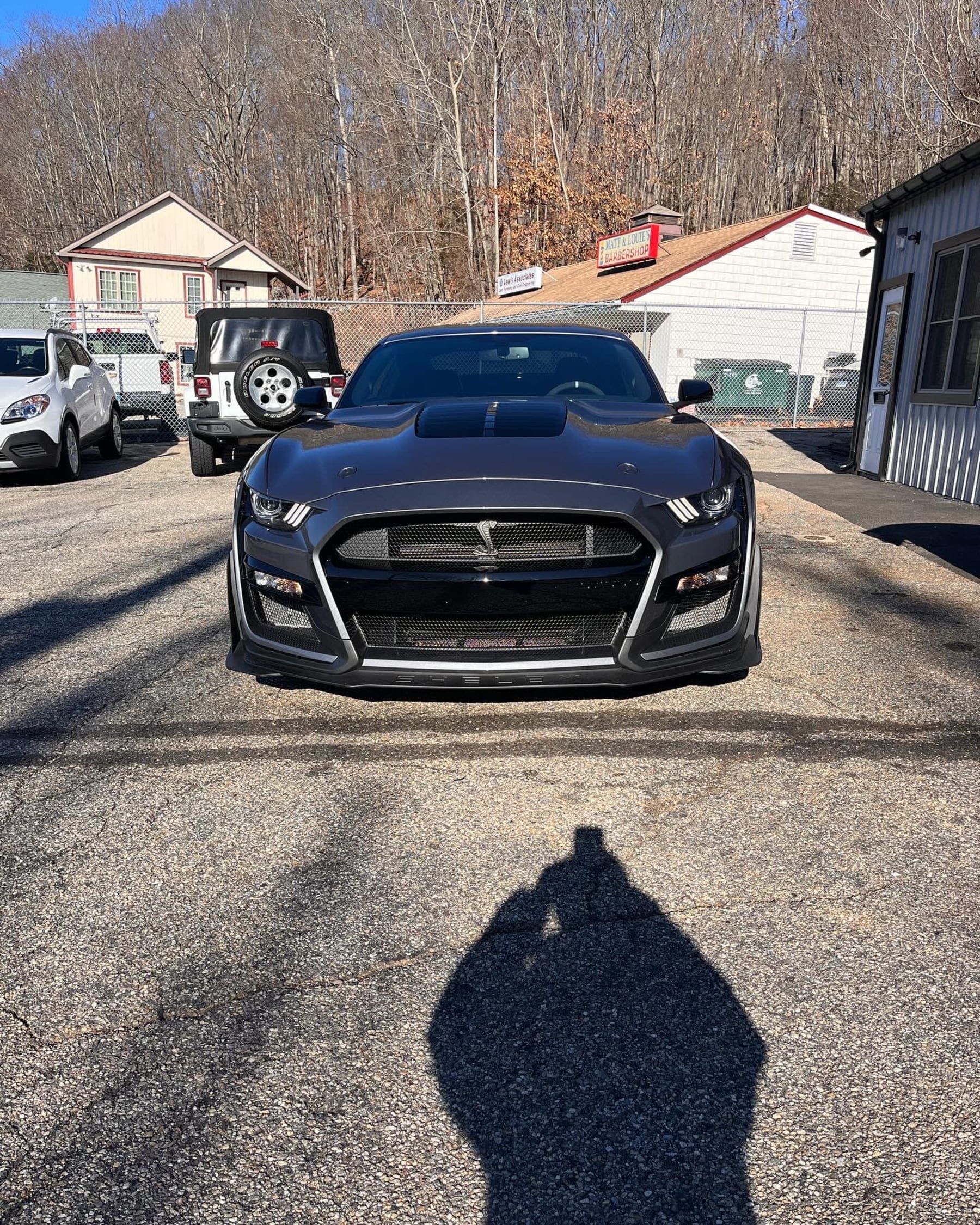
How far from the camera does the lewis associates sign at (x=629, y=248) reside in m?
28.1

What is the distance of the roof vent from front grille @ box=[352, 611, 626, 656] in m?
31.6

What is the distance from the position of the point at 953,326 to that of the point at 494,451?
8.80 metres

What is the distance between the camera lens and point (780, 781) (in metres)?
3.34

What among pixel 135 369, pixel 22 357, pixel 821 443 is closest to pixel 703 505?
pixel 22 357

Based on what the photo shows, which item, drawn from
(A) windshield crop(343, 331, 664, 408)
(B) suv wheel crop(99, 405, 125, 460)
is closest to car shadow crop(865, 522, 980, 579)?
(A) windshield crop(343, 331, 664, 408)

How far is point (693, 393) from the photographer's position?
4996mm

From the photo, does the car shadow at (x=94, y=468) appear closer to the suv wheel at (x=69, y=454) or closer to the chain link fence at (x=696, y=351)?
the suv wheel at (x=69, y=454)

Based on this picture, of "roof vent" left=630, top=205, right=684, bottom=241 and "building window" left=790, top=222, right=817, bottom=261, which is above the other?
"roof vent" left=630, top=205, right=684, bottom=241

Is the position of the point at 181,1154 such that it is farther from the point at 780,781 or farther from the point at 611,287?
the point at 611,287

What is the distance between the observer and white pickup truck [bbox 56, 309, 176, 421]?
54.3 ft

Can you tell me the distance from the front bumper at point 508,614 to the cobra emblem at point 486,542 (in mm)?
71

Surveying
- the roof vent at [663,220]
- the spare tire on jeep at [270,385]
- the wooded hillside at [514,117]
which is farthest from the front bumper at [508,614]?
the wooded hillside at [514,117]

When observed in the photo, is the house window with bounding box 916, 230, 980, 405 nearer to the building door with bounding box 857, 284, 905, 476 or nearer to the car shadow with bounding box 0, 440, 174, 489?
the building door with bounding box 857, 284, 905, 476

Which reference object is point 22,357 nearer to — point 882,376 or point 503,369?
point 503,369
